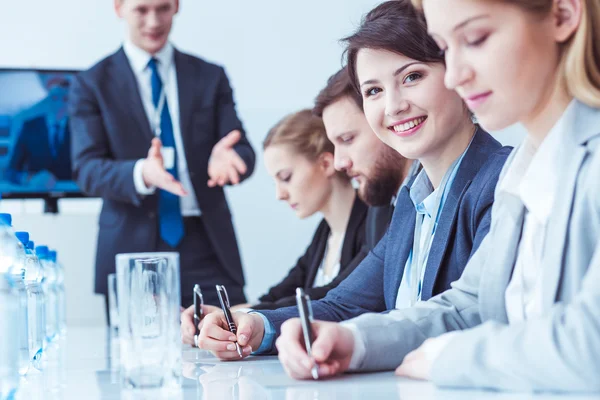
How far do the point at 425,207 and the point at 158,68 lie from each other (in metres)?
2.35

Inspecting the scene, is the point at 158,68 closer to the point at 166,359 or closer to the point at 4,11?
the point at 4,11

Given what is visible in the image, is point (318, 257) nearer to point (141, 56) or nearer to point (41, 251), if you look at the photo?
point (41, 251)

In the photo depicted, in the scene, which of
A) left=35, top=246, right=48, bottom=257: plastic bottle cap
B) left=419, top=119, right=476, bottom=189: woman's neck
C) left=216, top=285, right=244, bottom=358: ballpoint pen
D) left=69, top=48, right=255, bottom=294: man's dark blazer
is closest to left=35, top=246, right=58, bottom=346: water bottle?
left=35, top=246, right=48, bottom=257: plastic bottle cap

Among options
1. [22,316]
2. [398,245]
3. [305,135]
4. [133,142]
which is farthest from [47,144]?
[22,316]

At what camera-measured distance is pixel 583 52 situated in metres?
1.04

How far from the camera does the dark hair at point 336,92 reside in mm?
2310

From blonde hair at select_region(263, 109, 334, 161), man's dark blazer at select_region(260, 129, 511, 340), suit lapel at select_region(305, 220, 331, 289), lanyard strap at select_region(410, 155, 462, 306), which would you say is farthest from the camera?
blonde hair at select_region(263, 109, 334, 161)

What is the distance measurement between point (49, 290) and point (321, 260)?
3.36ft

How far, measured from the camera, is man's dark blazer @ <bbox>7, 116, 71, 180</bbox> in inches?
175

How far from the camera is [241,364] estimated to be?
4.45 feet

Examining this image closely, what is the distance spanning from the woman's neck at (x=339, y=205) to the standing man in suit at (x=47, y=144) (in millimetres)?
2121

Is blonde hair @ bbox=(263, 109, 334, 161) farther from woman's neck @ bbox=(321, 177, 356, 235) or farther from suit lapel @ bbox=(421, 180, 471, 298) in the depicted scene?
suit lapel @ bbox=(421, 180, 471, 298)

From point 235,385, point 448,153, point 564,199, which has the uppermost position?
point 448,153

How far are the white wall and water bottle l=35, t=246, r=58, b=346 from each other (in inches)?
97.9
